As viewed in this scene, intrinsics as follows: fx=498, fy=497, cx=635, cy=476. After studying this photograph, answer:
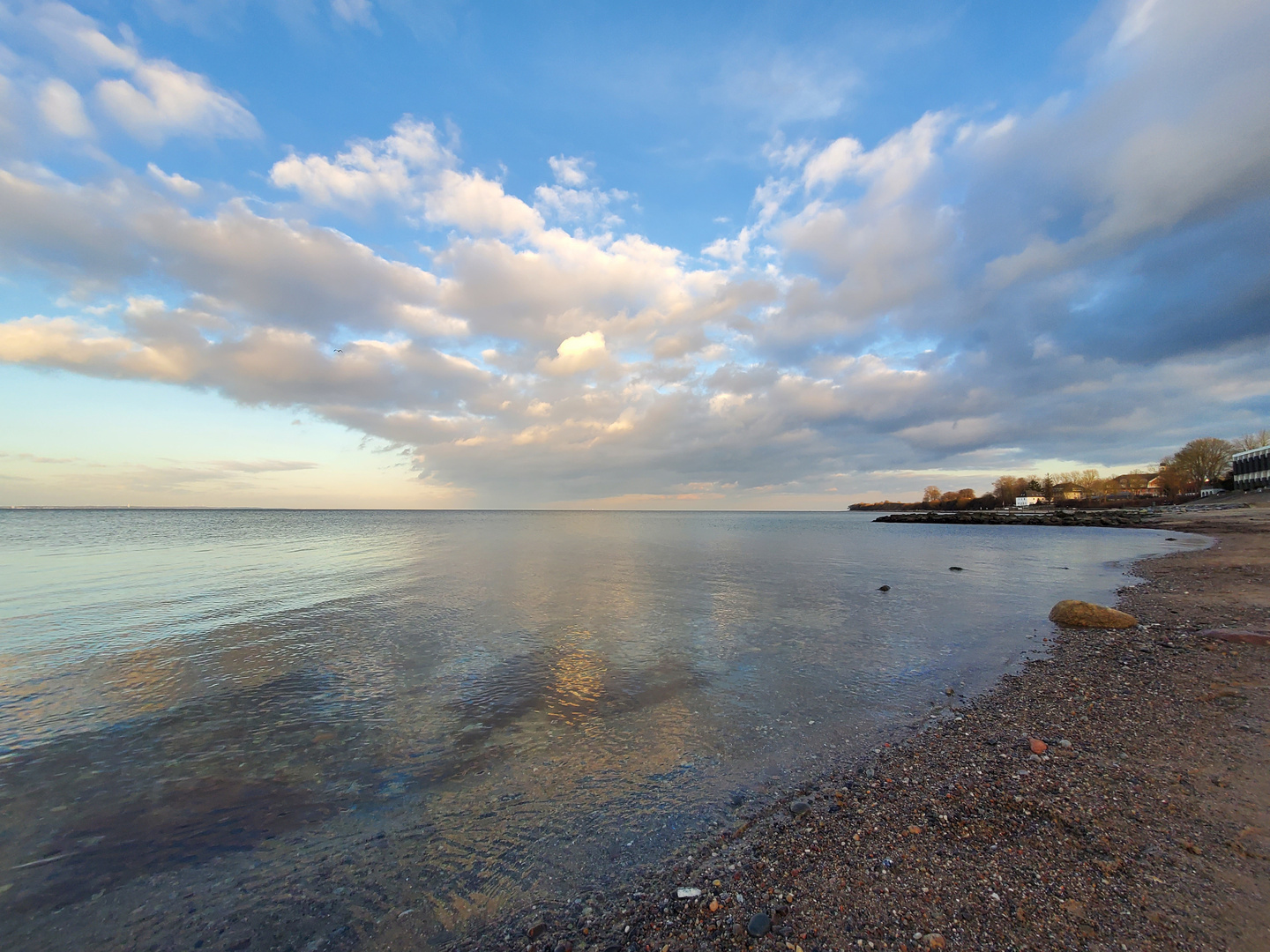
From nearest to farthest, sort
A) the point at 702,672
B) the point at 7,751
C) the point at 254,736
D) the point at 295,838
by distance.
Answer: the point at 295,838
the point at 7,751
the point at 254,736
the point at 702,672

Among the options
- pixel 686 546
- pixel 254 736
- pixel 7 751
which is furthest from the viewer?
pixel 686 546

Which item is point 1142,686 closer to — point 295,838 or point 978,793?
point 978,793

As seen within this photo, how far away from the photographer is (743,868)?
4996 mm

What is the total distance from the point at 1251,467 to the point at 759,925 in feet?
630

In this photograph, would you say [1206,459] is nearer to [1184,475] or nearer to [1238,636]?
[1184,475]

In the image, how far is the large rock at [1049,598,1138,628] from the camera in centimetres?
1470

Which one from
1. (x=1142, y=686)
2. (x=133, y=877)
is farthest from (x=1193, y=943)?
(x=133, y=877)

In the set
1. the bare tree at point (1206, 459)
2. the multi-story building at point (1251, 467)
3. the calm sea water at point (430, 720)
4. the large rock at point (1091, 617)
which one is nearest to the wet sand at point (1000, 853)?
the calm sea water at point (430, 720)

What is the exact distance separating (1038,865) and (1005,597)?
68.1 feet

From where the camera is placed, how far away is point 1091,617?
1504cm

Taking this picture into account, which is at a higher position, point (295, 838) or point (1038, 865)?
point (1038, 865)

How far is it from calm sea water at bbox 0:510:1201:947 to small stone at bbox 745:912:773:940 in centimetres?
153

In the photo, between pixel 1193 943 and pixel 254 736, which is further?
pixel 254 736

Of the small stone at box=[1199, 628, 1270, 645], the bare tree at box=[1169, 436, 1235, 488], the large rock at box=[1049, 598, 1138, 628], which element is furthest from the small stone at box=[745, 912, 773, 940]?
the bare tree at box=[1169, 436, 1235, 488]
